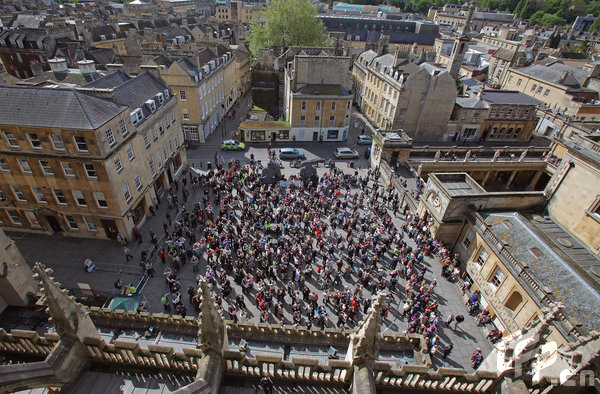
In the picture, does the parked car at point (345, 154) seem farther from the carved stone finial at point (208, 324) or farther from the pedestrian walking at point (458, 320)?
the carved stone finial at point (208, 324)

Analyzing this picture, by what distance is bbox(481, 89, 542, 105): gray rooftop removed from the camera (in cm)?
5019

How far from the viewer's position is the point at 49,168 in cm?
2378

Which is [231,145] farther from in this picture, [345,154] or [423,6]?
[423,6]

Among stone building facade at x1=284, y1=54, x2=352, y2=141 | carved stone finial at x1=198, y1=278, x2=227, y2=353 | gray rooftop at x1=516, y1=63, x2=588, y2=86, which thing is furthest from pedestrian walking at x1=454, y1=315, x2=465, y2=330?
→ gray rooftop at x1=516, y1=63, x2=588, y2=86

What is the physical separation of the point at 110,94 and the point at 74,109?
2957 millimetres

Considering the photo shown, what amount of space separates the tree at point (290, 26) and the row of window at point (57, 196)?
50570 mm

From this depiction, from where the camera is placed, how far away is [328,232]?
28.6 metres

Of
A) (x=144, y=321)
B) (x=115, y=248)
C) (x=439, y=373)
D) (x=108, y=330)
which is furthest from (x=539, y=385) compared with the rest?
(x=115, y=248)

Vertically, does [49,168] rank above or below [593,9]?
below

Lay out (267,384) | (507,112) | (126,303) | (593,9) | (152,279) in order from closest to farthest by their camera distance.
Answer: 1. (267,384)
2. (126,303)
3. (152,279)
4. (507,112)
5. (593,9)

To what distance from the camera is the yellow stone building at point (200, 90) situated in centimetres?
4075

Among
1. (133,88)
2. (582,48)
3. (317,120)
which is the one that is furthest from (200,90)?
(582,48)

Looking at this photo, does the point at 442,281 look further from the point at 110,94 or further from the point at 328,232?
the point at 110,94

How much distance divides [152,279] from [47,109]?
46.3 ft
